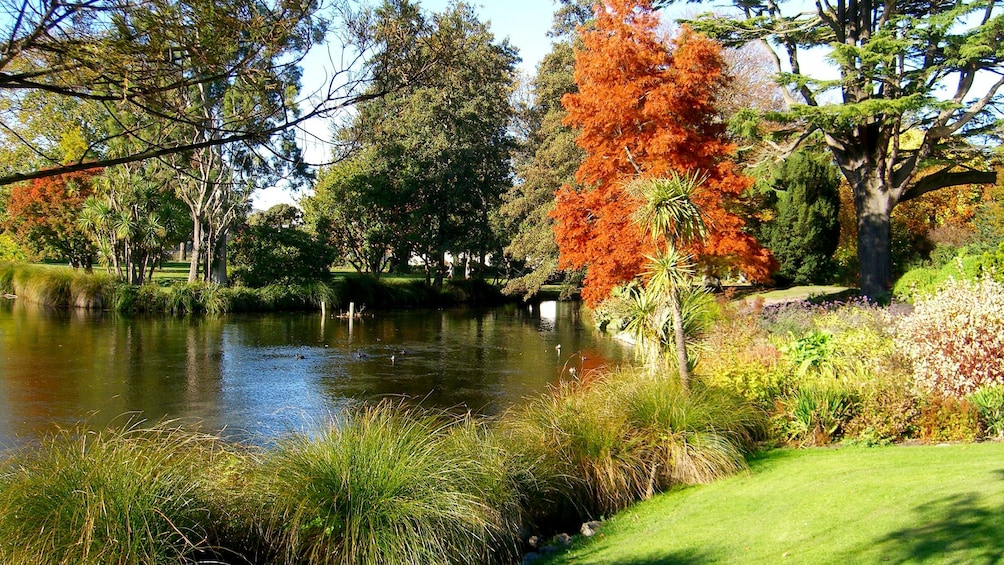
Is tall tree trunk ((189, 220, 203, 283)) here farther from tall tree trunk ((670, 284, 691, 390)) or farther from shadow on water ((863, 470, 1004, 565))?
shadow on water ((863, 470, 1004, 565))

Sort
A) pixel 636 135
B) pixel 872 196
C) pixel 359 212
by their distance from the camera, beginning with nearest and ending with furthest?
pixel 636 135 < pixel 872 196 < pixel 359 212

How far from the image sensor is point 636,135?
18.9 m

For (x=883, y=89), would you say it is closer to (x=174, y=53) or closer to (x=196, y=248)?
(x=174, y=53)

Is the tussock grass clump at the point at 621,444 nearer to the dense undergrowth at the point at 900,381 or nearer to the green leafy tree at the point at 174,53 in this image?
the dense undergrowth at the point at 900,381

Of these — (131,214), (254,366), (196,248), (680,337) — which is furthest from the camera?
(196,248)

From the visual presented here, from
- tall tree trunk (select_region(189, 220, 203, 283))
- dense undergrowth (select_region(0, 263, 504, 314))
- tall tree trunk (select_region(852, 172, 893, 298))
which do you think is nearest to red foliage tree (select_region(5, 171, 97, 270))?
dense undergrowth (select_region(0, 263, 504, 314))

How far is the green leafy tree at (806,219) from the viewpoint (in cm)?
3038

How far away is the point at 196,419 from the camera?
13.4 m

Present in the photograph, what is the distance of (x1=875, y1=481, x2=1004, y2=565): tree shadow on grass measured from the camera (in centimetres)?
469

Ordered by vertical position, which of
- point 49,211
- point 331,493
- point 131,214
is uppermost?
point 49,211

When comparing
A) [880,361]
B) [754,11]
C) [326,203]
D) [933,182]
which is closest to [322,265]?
[326,203]

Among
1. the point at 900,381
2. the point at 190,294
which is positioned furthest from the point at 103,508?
the point at 190,294

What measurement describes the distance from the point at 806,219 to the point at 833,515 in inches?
1043

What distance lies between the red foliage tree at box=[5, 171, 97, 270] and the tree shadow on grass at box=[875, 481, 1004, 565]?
39.8m
